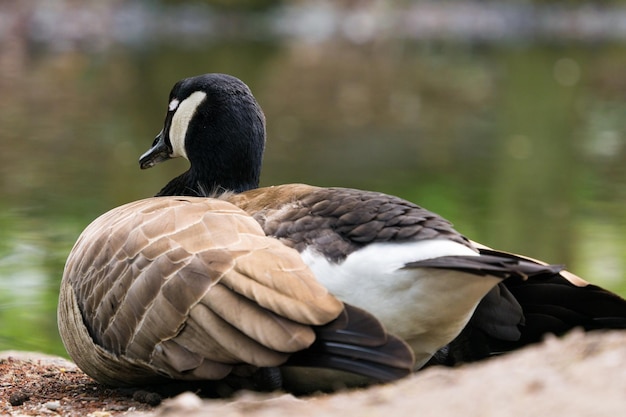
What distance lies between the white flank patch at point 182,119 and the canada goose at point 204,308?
0.91m

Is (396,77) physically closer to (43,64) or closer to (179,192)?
(43,64)

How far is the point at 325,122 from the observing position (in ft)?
51.7

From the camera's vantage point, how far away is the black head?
5008 millimetres

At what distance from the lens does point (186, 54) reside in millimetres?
24266

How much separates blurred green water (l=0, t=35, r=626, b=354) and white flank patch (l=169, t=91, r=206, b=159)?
58.0 inches

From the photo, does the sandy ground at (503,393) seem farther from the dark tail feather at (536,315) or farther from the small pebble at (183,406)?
the dark tail feather at (536,315)

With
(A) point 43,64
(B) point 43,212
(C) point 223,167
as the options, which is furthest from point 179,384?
(A) point 43,64

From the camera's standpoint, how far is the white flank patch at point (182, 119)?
5.07 meters

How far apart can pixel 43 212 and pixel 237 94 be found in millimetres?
4522

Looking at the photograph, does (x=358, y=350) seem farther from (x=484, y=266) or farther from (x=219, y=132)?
(x=219, y=132)

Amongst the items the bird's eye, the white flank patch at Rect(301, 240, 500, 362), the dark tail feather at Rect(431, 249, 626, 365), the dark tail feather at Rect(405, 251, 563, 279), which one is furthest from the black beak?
the dark tail feather at Rect(405, 251, 563, 279)

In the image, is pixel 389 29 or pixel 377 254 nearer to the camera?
pixel 377 254

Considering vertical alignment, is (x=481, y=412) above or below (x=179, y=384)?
above

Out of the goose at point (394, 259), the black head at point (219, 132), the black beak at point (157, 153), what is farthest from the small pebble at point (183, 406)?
the black beak at point (157, 153)
